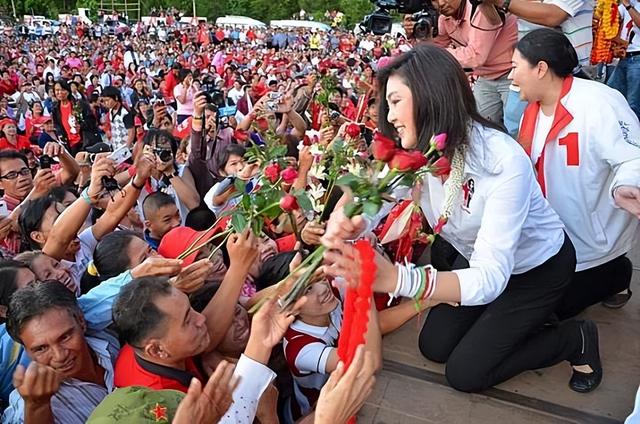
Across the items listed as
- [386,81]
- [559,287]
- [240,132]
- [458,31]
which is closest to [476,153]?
[386,81]

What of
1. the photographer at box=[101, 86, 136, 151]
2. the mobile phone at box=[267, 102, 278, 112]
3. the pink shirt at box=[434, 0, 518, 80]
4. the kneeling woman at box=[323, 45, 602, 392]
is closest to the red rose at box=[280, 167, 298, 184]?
the kneeling woman at box=[323, 45, 602, 392]

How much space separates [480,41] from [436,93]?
156 cm

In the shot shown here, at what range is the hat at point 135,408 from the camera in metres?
1.35

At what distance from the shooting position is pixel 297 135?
573 centimetres

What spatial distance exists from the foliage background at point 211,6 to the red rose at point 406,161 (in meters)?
44.5

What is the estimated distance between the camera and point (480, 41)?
315cm

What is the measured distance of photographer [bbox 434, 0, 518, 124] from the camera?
124 inches

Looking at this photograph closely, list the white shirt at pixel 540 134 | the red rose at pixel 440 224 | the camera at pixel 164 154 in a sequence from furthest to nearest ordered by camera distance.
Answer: the camera at pixel 164 154 → the white shirt at pixel 540 134 → the red rose at pixel 440 224

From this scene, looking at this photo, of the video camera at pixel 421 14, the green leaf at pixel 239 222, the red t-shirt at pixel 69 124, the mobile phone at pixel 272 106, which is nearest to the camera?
the green leaf at pixel 239 222

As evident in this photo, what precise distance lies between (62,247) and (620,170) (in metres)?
2.49

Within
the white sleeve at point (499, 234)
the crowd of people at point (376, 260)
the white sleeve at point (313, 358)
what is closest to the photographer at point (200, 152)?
the crowd of people at point (376, 260)

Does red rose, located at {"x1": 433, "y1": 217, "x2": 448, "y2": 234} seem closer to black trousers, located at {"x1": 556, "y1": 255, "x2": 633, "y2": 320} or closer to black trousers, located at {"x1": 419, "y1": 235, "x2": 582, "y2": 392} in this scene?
black trousers, located at {"x1": 419, "y1": 235, "x2": 582, "y2": 392}

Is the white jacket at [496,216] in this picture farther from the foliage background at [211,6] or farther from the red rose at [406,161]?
the foliage background at [211,6]

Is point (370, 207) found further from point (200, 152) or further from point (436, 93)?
point (200, 152)
